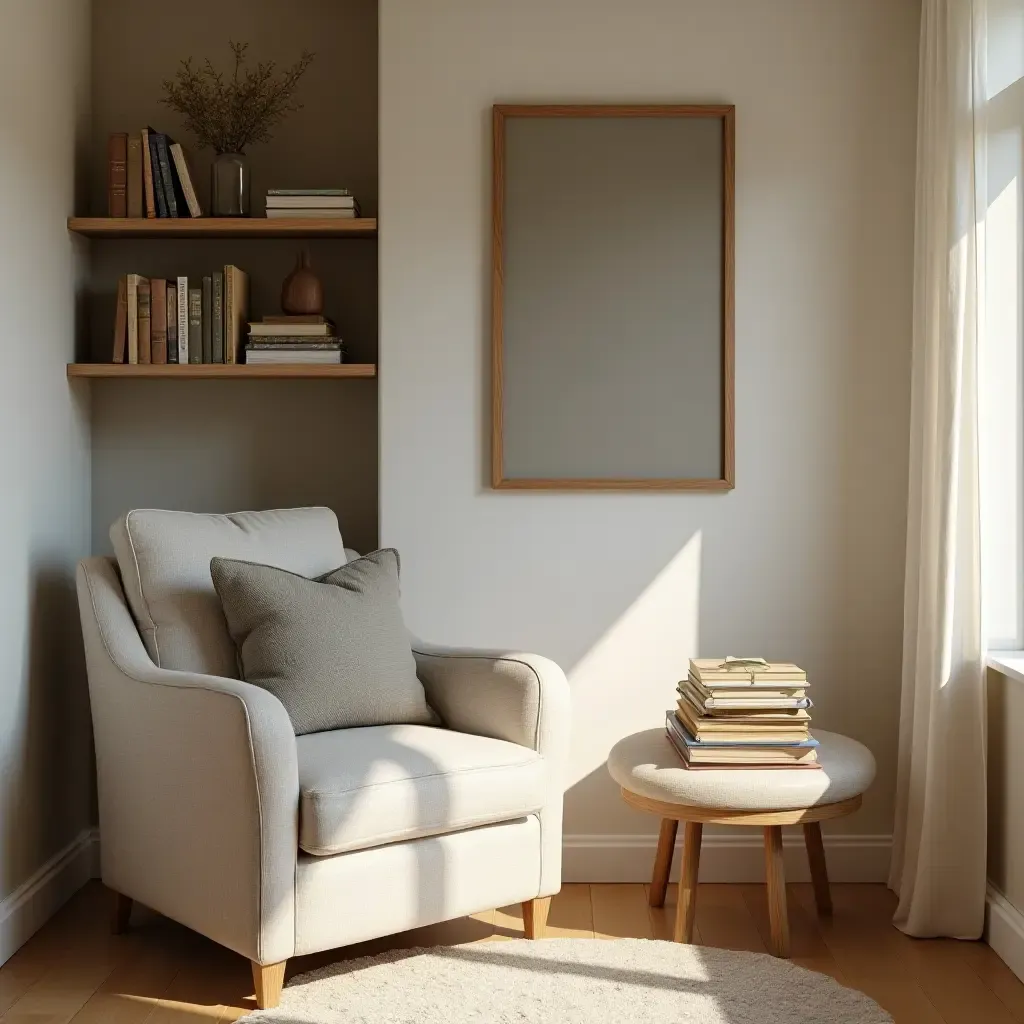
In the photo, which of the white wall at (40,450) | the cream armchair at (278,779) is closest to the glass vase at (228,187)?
the white wall at (40,450)

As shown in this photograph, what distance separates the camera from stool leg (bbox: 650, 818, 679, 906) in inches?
116

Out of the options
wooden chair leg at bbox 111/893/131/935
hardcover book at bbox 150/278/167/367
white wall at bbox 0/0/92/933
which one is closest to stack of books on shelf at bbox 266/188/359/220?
hardcover book at bbox 150/278/167/367

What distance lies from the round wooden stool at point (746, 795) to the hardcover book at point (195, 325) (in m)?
1.53

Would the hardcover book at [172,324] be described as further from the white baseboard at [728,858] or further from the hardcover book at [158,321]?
the white baseboard at [728,858]

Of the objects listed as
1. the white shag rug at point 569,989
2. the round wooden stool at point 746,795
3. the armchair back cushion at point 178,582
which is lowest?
the white shag rug at point 569,989

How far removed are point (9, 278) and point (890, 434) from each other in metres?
A: 2.26

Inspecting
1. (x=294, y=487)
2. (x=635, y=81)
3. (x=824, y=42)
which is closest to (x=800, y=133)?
(x=824, y=42)

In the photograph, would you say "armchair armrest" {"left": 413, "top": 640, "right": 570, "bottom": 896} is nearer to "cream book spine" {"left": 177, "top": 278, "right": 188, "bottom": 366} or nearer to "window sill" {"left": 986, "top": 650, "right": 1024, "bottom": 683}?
"window sill" {"left": 986, "top": 650, "right": 1024, "bottom": 683}

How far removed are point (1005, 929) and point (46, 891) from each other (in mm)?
2276

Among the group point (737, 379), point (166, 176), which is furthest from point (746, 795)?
point (166, 176)

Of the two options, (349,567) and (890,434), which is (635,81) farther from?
(349,567)

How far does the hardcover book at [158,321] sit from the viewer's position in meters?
3.19

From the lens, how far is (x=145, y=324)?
3195 mm

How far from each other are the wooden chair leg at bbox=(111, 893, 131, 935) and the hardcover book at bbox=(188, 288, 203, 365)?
54.5 inches
